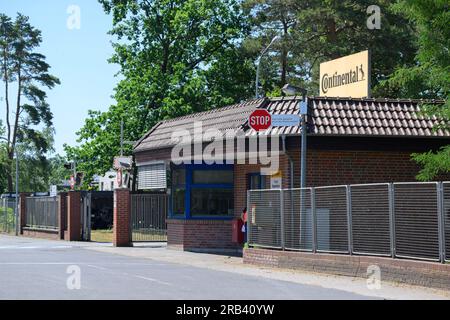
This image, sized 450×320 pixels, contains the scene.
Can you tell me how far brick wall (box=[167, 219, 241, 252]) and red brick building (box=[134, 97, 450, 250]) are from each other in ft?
0.11

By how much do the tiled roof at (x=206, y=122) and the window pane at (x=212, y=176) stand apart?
1441mm

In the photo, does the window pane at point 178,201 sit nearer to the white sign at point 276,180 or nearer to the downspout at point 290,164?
the white sign at point 276,180

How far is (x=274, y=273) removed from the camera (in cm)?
2155

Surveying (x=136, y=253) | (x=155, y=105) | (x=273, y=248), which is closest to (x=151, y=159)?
(x=136, y=253)

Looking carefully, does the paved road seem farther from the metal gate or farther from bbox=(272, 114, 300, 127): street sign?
the metal gate

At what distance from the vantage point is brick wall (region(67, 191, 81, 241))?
4034 centimetres

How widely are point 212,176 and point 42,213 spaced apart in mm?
18327

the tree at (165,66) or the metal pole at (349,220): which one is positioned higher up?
the tree at (165,66)

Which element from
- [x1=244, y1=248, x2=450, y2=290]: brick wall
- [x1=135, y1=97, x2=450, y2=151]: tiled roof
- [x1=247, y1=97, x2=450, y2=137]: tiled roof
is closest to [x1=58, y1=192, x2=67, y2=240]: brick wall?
[x1=135, y1=97, x2=450, y2=151]: tiled roof

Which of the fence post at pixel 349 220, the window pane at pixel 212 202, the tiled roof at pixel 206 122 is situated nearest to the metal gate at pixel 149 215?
the tiled roof at pixel 206 122

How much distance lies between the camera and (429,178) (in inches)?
1019

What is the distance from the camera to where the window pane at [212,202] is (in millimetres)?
30844

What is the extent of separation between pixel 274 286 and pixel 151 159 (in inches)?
665

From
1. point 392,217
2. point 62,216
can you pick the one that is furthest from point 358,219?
point 62,216
